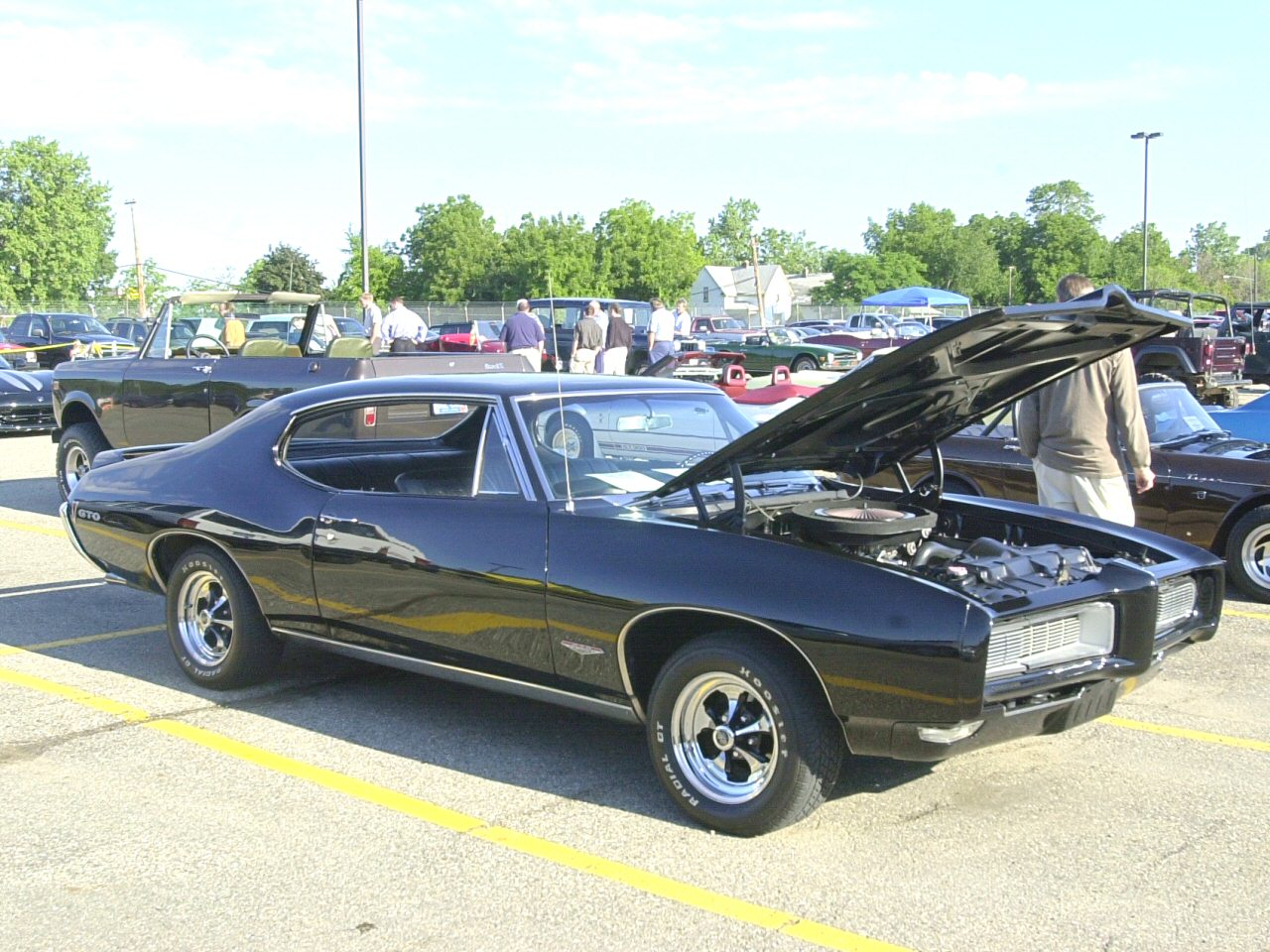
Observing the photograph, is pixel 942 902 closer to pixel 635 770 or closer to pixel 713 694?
pixel 713 694

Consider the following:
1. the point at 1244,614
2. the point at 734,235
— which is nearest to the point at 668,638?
the point at 1244,614

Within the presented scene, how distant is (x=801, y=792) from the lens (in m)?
4.00

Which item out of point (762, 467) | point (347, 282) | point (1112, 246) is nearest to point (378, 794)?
point (762, 467)

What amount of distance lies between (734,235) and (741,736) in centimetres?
14622

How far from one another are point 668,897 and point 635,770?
114 centimetres

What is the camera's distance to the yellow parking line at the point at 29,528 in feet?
34.1

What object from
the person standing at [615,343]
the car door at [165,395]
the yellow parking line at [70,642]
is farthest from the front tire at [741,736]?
the person standing at [615,343]

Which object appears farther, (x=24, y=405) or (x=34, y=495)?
(x=24, y=405)

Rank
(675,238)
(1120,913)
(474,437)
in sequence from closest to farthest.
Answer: (1120,913) → (474,437) → (675,238)

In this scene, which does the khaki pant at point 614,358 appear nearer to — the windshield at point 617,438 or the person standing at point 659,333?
the person standing at point 659,333

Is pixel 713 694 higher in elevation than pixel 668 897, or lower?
higher

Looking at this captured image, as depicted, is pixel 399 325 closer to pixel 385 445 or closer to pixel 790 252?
pixel 385 445

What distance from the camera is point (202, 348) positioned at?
450 inches

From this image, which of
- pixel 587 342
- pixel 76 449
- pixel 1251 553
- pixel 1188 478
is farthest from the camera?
pixel 587 342
